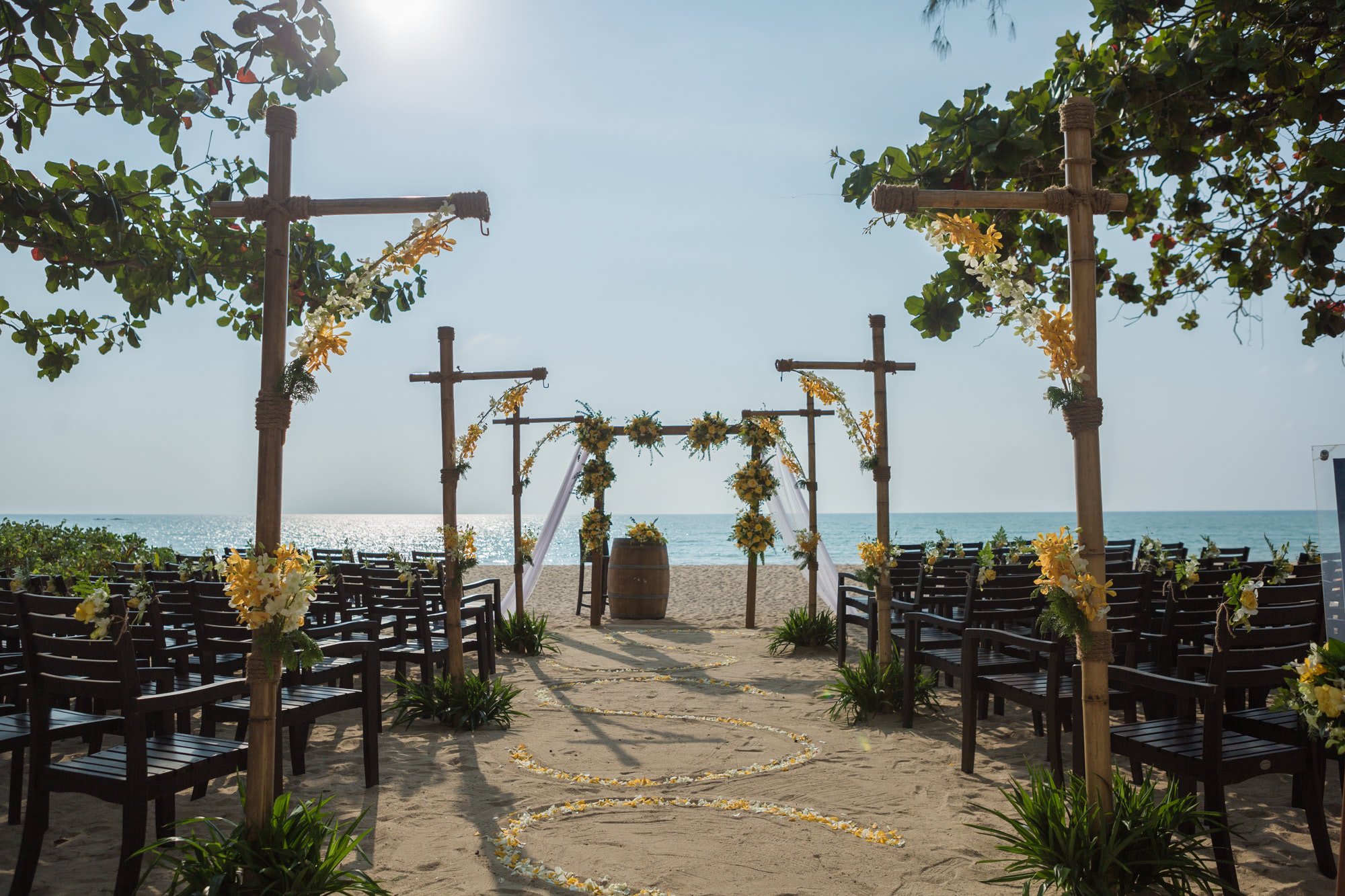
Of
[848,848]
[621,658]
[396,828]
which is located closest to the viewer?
[848,848]

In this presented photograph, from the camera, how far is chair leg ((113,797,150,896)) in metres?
2.86

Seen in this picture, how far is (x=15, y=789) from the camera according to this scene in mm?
3729

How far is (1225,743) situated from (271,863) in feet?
10.5

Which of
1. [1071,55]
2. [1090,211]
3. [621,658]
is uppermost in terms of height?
[1071,55]

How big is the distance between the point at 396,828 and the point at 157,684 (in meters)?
1.29

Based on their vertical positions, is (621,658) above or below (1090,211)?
below

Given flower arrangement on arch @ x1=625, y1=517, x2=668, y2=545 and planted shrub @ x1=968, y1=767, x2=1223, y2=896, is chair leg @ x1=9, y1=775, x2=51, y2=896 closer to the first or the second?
planted shrub @ x1=968, y1=767, x2=1223, y2=896

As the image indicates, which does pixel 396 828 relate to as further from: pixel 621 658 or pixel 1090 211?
pixel 621 658

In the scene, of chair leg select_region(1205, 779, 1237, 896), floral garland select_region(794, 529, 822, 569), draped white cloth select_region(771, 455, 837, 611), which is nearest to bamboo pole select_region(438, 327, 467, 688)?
chair leg select_region(1205, 779, 1237, 896)

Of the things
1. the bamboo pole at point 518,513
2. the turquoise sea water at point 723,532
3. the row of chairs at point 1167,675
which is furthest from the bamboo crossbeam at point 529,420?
the turquoise sea water at point 723,532

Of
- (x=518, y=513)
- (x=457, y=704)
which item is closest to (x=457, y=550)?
(x=457, y=704)

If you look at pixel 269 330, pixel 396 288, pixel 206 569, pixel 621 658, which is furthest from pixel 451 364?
pixel 621 658

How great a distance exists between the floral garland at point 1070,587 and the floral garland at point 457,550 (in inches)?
143

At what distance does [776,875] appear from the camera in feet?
10.4
